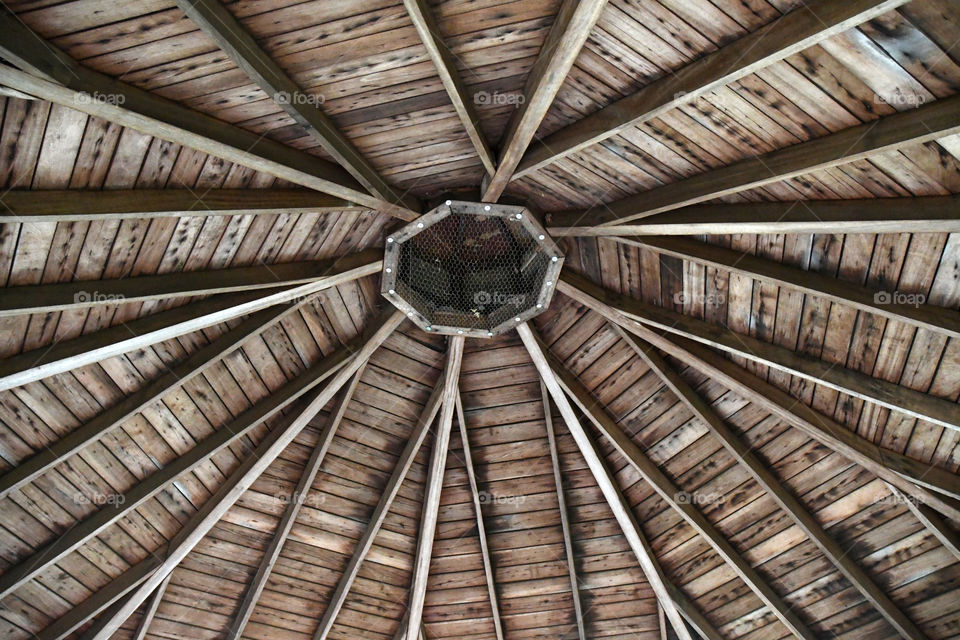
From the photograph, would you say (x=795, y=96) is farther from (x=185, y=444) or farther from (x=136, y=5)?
(x=185, y=444)

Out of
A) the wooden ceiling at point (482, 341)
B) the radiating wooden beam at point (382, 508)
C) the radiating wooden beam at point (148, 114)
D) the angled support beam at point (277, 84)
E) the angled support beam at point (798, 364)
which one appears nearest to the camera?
the radiating wooden beam at point (148, 114)

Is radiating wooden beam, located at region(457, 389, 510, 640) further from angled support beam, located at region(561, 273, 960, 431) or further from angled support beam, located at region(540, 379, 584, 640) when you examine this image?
angled support beam, located at region(561, 273, 960, 431)

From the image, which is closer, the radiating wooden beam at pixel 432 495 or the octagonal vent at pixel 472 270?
the octagonal vent at pixel 472 270

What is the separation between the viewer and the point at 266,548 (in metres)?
9.97

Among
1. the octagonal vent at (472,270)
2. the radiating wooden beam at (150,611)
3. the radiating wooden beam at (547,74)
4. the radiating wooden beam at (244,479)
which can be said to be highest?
the octagonal vent at (472,270)

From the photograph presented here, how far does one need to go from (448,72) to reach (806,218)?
116 inches

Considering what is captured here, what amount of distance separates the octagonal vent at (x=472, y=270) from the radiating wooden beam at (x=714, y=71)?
3.25 feet

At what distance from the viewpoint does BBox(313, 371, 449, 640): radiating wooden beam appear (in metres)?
9.64

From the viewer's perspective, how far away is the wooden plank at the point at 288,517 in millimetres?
9477

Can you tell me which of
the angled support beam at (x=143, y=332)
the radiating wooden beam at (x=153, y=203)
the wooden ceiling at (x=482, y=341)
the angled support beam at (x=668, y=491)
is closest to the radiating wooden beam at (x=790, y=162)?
the wooden ceiling at (x=482, y=341)

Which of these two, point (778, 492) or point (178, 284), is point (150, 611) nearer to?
point (178, 284)

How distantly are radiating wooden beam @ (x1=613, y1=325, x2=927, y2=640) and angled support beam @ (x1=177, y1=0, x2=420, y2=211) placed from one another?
331cm

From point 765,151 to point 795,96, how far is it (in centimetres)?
69

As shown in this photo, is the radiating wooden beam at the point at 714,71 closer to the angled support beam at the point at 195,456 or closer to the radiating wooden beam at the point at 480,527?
the angled support beam at the point at 195,456
